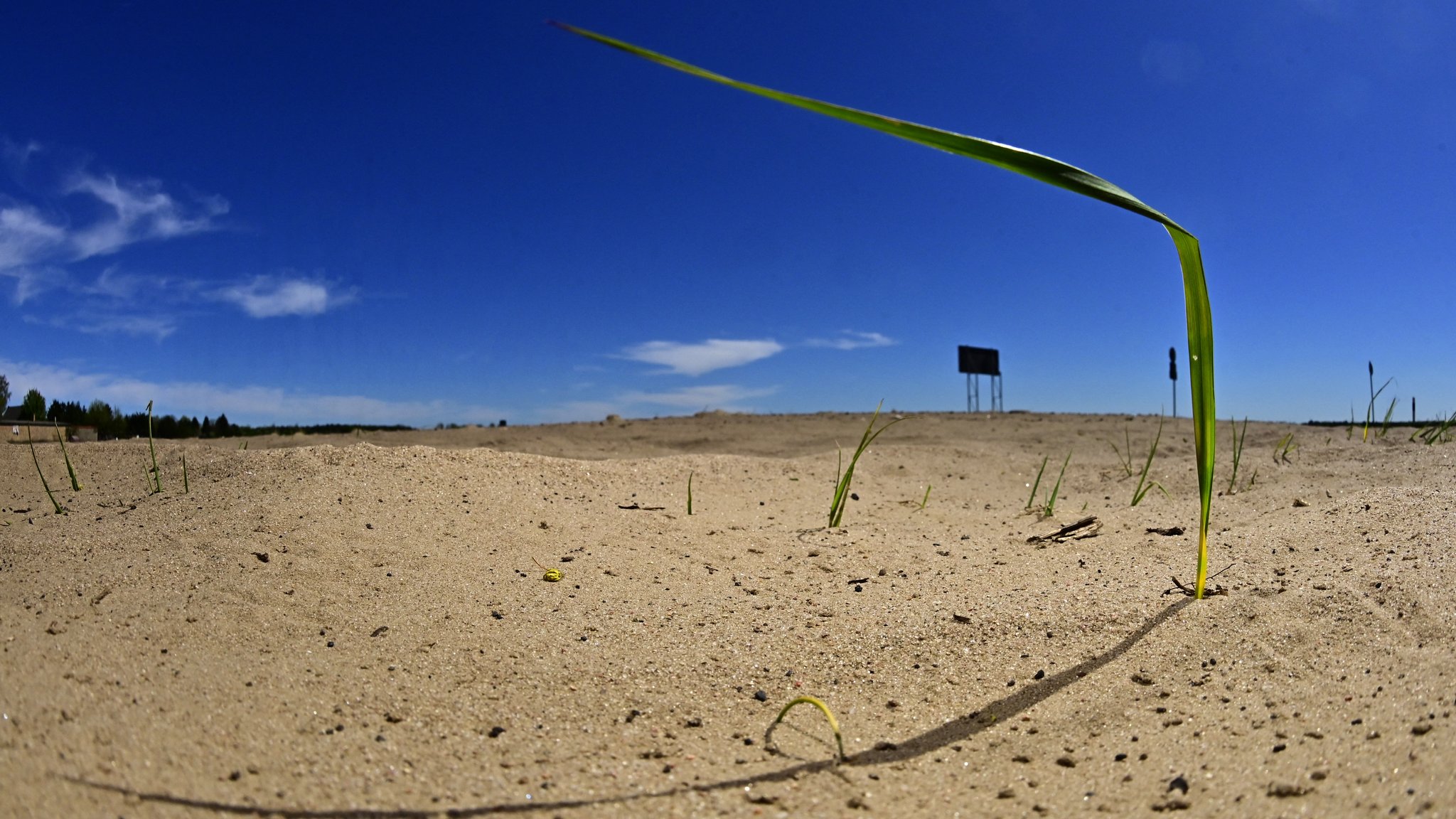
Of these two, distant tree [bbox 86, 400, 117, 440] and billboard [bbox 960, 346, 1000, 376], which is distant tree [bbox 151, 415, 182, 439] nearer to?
distant tree [bbox 86, 400, 117, 440]

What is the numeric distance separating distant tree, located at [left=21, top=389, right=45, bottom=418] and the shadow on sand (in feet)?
12.0

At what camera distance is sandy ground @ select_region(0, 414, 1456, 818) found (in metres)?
1.12

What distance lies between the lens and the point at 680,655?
64.9 inches

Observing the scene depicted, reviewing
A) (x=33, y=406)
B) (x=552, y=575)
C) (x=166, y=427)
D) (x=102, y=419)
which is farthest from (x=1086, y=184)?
(x=166, y=427)

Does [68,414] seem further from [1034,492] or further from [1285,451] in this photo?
[1285,451]

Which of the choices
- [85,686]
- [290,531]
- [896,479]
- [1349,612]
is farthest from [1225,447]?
[85,686]

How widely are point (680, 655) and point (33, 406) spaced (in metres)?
3.91

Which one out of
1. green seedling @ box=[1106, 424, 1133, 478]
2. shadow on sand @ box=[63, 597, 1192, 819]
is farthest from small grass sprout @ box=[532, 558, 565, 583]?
green seedling @ box=[1106, 424, 1133, 478]

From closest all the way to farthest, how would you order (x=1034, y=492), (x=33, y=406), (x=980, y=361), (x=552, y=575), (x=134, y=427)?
(x=552, y=575)
(x=1034, y=492)
(x=33, y=406)
(x=134, y=427)
(x=980, y=361)

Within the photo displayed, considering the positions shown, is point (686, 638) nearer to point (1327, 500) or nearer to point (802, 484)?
point (802, 484)

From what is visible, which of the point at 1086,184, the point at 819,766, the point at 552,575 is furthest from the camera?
the point at 552,575

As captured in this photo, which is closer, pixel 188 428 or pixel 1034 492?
pixel 1034 492

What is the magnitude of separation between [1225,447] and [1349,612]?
173 inches

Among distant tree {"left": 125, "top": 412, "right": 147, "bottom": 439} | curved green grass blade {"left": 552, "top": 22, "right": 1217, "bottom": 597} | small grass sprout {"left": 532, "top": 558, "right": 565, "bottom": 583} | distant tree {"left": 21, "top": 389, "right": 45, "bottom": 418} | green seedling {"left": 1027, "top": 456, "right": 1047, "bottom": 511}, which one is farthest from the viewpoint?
distant tree {"left": 125, "top": 412, "right": 147, "bottom": 439}
